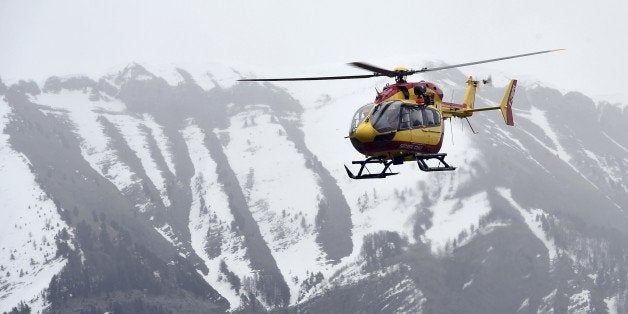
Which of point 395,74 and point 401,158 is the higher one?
point 395,74

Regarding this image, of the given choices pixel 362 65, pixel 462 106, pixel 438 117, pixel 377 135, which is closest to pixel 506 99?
pixel 462 106

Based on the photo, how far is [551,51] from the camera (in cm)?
6775

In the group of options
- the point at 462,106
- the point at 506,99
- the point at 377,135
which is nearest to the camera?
the point at 377,135

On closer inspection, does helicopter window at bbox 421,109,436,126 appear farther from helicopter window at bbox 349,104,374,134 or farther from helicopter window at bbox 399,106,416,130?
helicopter window at bbox 349,104,374,134

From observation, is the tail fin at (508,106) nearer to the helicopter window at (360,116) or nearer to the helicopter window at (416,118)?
the helicopter window at (416,118)

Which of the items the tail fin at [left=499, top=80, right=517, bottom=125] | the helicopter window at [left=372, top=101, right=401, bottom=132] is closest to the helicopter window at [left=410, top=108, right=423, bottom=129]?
the helicopter window at [left=372, top=101, right=401, bottom=132]

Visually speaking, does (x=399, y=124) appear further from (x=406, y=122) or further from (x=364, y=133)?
(x=364, y=133)

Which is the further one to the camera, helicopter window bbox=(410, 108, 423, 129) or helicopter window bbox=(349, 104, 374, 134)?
helicopter window bbox=(410, 108, 423, 129)

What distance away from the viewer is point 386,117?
73.2 m

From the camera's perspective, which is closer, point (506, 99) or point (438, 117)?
point (438, 117)

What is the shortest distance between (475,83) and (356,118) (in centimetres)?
2511

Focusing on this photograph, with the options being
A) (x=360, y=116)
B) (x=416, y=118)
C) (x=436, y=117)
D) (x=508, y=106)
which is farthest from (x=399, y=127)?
(x=508, y=106)

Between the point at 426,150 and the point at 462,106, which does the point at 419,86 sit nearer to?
the point at 426,150

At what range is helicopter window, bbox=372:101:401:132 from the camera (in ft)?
239
